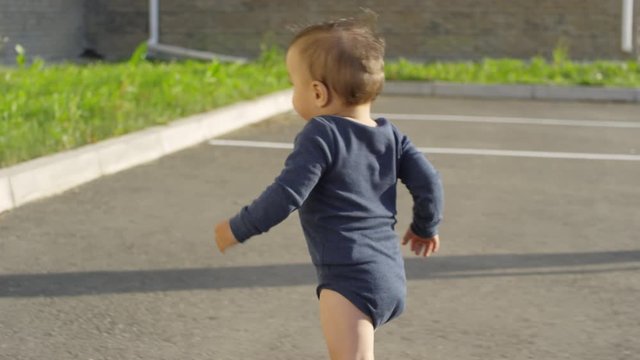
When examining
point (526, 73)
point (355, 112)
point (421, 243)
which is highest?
point (355, 112)

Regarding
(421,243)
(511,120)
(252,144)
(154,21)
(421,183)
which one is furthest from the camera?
(154,21)

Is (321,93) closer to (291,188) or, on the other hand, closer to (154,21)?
(291,188)

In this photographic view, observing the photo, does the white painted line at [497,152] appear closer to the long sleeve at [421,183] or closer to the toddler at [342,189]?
the long sleeve at [421,183]

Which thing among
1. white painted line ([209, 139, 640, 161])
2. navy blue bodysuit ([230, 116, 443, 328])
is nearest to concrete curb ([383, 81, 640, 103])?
white painted line ([209, 139, 640, 161])

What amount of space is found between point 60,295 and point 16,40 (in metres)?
14.6

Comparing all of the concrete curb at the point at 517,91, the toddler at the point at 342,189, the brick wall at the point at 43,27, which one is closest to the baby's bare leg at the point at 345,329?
the toddler at the point at 342,189

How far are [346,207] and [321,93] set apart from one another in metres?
0.30

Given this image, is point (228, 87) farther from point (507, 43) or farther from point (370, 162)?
point (370, 162)

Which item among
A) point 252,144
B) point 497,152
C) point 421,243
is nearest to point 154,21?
point 252,144

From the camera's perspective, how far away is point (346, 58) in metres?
3.21

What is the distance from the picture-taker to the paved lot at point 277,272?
4598 millimetres

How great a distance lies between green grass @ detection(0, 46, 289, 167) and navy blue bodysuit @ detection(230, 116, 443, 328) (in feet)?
15.3

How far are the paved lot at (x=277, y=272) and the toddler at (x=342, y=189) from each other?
115 centimetres

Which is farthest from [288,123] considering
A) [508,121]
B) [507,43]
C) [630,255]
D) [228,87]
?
[507,43]
